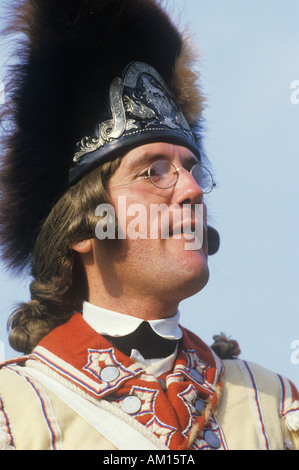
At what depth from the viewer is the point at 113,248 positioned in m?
3.91

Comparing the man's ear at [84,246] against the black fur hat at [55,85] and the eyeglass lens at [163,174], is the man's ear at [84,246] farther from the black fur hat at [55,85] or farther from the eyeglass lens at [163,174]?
the eyeglass lens at [163,174]

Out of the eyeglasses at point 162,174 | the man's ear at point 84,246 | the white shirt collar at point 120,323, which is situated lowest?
the white shirt collar at point 120,323

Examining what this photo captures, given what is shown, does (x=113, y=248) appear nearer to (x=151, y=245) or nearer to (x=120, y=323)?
(x=151, y=245)

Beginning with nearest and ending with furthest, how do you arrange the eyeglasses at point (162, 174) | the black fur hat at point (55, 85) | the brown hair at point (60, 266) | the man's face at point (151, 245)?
the man's face at point (151, 245) → the eyeglasses at point (162, 174) → the brown hair at point (60, 266) → the black fur hat at point (55, 85)

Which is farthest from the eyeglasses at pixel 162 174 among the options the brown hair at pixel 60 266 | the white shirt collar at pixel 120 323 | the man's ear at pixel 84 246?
the white shirt collar at pixel 120 323

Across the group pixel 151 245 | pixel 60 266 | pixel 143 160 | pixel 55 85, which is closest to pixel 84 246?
pixel 60 266

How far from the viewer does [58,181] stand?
13.8 ft

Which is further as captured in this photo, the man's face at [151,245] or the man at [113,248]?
the man's face at [151,245]

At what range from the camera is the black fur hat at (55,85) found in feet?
13.7

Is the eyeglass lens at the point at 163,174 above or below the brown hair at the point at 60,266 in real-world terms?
above

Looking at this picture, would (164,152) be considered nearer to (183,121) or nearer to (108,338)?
(183,121)

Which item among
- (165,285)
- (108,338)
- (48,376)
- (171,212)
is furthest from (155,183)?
(48,376)

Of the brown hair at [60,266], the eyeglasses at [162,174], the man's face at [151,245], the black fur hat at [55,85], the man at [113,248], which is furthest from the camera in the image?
the black fur hat at [55,85]

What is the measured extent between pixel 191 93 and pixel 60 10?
97cm
